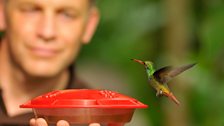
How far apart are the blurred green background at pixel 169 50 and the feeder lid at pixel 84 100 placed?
976mm

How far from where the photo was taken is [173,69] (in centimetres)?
98

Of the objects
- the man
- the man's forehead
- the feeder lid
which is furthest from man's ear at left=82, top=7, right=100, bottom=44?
the feeder lid

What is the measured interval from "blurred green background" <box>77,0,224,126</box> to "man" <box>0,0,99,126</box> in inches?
12.5

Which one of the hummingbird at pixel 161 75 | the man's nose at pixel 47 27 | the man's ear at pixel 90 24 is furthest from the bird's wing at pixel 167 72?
the man's ear at pixel 90 24

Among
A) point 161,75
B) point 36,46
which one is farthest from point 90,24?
point 161,75

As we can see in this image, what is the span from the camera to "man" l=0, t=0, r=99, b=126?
1.71 metres

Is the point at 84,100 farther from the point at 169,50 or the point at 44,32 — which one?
the point at 169,50

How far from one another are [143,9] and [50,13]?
608mm

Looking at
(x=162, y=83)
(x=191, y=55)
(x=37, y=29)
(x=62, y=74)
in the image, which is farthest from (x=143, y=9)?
(x=162, y=83)

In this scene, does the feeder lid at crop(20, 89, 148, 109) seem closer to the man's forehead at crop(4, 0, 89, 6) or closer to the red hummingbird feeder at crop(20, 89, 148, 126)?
the red hummingbird feeder at crop(20, 89, 148, 126)

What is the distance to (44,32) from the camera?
1.68 m

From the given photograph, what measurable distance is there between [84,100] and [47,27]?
29.1 inches

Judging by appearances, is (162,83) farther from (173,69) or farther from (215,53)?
(215,53)

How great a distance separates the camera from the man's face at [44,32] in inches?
66.9
